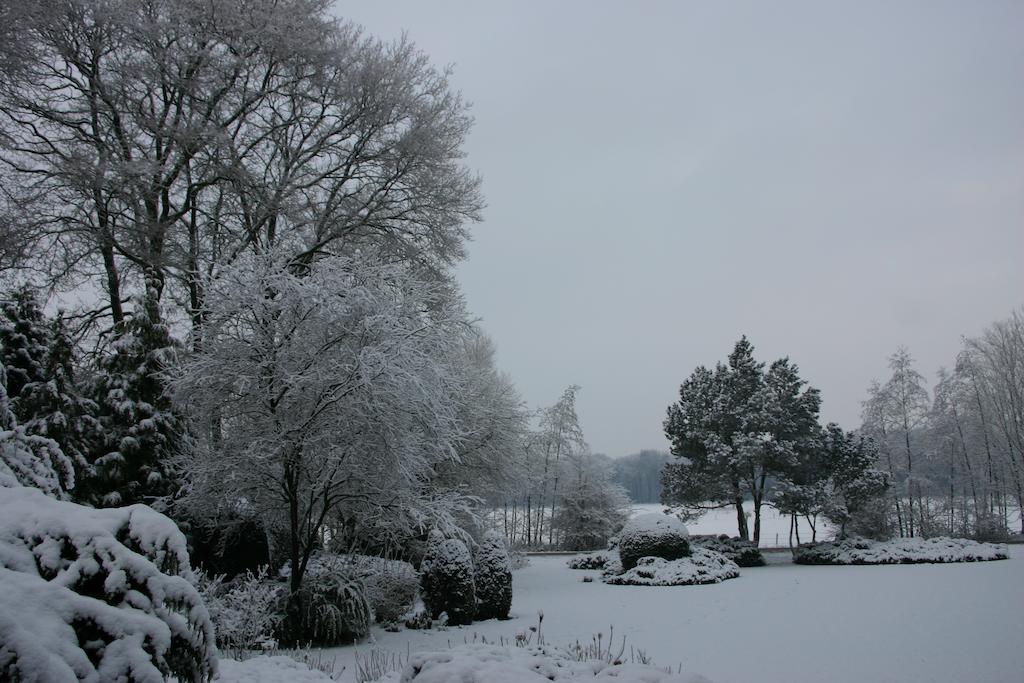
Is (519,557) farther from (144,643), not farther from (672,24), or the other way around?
(144,643)

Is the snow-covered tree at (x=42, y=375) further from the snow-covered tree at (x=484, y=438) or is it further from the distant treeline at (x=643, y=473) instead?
the distant treeline at (x=643, y=473)

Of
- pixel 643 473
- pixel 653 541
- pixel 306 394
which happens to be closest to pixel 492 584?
pixel 306 394

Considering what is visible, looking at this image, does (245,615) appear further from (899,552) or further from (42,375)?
(899,552)

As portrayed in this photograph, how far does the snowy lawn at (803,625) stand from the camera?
652cm

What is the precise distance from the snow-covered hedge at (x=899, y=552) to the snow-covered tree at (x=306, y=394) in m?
Result: 14.9

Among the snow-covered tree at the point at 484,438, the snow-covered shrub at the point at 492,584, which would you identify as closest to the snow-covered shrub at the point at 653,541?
the snow-covered tree at the point at 484,438

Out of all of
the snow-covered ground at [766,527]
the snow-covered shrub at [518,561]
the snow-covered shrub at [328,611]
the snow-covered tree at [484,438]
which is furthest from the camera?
the snow-covered ground at [766,527]

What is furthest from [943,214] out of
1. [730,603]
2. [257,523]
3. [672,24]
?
[257,523]

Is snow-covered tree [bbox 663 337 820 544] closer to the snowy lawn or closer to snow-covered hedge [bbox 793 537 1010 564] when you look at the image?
snow-covered hedge [bbox 793 537 1010 564]

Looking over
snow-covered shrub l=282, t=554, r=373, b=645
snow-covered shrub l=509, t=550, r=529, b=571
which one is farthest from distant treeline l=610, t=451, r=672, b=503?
snow-covered shrub l=282, t=554, r=373, b=645

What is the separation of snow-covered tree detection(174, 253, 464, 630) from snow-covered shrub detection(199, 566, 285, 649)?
1.28 feet

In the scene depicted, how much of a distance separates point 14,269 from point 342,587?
1034cm

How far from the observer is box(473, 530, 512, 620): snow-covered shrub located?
32.3 ft

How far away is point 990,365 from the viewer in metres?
19.8
